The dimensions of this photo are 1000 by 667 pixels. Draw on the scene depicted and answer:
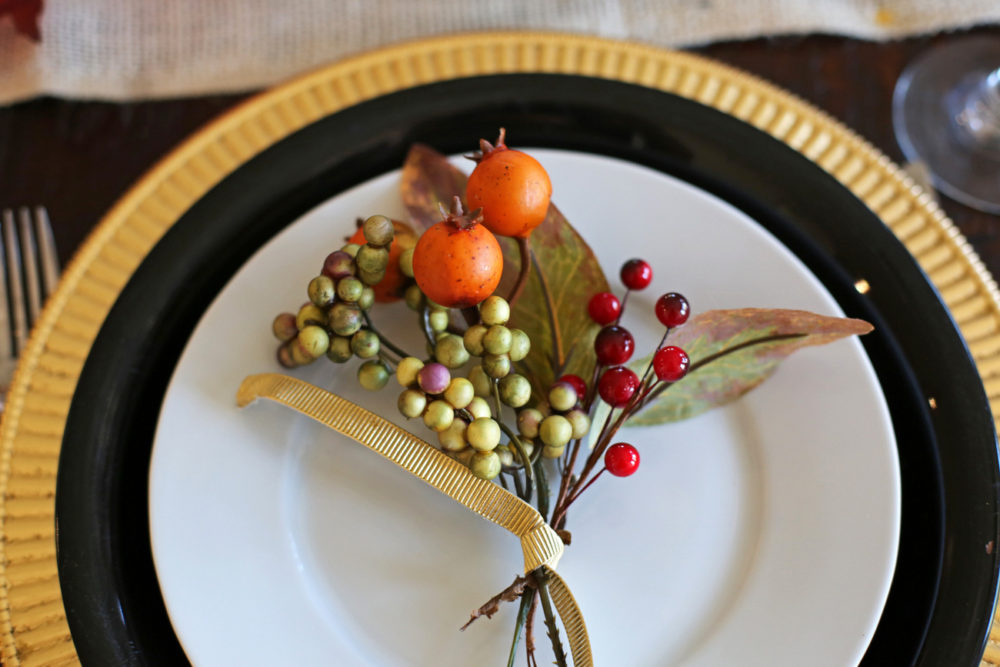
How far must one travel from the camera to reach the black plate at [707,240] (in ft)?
1.13

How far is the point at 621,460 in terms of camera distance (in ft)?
1.09

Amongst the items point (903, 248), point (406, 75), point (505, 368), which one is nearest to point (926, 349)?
point (903, 248)

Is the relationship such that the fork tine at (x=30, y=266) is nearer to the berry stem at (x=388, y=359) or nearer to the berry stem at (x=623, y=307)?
the berry stem at (x=388, y=359)

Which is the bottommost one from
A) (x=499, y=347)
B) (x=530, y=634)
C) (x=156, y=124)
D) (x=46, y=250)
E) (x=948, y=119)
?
(x=530, y=634)

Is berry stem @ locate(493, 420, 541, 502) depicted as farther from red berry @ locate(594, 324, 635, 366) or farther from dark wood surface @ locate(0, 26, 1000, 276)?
dark wood surface @ locate(0, 26, 1000, 276)

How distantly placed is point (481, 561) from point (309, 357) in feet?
0.42

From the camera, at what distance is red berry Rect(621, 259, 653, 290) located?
0.39 m

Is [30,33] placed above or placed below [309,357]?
above

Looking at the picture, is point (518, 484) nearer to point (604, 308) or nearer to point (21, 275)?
point (604, 308)

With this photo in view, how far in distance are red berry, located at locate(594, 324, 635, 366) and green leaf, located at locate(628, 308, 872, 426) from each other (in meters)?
0.01

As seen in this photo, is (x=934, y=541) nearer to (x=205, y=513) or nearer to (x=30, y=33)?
(x=205, y=513)

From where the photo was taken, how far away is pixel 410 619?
13.6 inches

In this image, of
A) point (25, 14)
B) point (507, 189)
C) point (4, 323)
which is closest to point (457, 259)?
point (507, 189)

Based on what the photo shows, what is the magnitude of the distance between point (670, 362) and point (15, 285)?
0.44m
